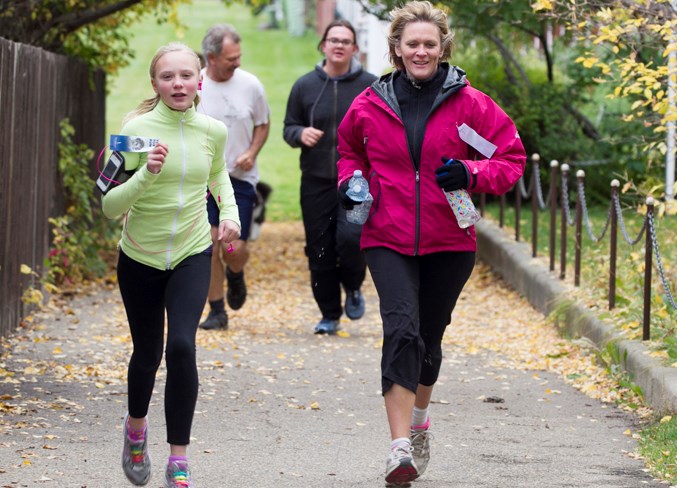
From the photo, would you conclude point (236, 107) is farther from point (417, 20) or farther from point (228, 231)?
point (228, 231)

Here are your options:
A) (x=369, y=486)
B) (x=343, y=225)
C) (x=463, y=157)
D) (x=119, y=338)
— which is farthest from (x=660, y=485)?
(x=119, y=338)

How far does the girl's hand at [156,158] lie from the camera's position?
489 cm

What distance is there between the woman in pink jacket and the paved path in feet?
1.97

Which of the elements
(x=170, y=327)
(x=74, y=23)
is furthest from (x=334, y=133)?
(x=170, y=327)

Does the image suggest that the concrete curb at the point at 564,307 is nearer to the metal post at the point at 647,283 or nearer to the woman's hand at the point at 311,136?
the metal post at the point at 647,283

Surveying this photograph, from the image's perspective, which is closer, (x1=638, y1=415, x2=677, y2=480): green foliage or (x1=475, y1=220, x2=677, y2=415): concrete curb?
(x1=638, y1=415, x2=677, y2=480): green foliage

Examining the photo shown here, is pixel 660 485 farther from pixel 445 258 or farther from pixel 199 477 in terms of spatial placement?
pixel 199 477

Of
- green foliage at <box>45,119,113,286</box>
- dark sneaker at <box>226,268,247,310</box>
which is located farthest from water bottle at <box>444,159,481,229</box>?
green foliage at <box>45,119,113,286</box>

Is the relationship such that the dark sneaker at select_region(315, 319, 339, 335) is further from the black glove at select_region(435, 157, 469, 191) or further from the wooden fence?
the black glove at select_region(435, 157, 469, 191)

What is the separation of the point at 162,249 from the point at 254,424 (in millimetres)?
1717

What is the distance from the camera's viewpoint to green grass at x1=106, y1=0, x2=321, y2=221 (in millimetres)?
21953

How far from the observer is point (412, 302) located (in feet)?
17.6

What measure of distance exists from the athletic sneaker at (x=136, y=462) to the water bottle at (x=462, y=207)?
151cm

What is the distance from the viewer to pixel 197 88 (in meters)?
5.24
